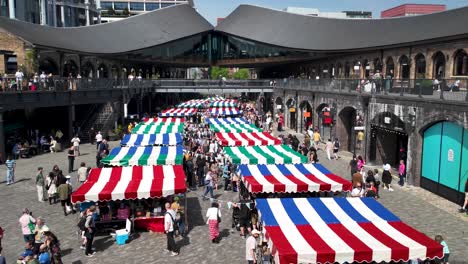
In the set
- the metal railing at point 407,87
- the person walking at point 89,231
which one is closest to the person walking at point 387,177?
the metal railing at point 407,87

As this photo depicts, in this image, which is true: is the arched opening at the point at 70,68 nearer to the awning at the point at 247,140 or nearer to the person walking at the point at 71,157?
the person walking at the point at 71,157

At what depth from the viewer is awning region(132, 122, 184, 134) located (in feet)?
76.3

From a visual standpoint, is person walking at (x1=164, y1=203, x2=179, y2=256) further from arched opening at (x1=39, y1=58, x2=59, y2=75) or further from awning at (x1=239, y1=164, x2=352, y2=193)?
arched opening at (x1=39, y1=58, x2=59, y2=75)

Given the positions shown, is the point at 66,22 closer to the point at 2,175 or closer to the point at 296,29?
the point at 296,29

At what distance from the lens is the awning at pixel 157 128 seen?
76.3 ft

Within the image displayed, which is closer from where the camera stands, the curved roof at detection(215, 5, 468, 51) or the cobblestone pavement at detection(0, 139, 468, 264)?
the cobblestone pavement at detection(0, 139, 468, 264)

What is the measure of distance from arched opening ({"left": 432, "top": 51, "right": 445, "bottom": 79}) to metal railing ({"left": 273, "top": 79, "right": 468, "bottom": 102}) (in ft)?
27.7

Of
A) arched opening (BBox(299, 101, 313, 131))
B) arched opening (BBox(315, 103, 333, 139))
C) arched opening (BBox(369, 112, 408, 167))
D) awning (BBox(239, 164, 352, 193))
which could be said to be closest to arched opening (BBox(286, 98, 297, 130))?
arched opening (BBox(299, 101, 313, 131))

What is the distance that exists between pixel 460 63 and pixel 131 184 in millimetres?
25622

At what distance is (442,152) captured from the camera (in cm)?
1712

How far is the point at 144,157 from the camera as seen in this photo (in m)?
16.4

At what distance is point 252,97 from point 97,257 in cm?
7048

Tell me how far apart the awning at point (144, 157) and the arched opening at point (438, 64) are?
2245 centimetres

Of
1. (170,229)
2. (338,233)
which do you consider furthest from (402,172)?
(170,229)
